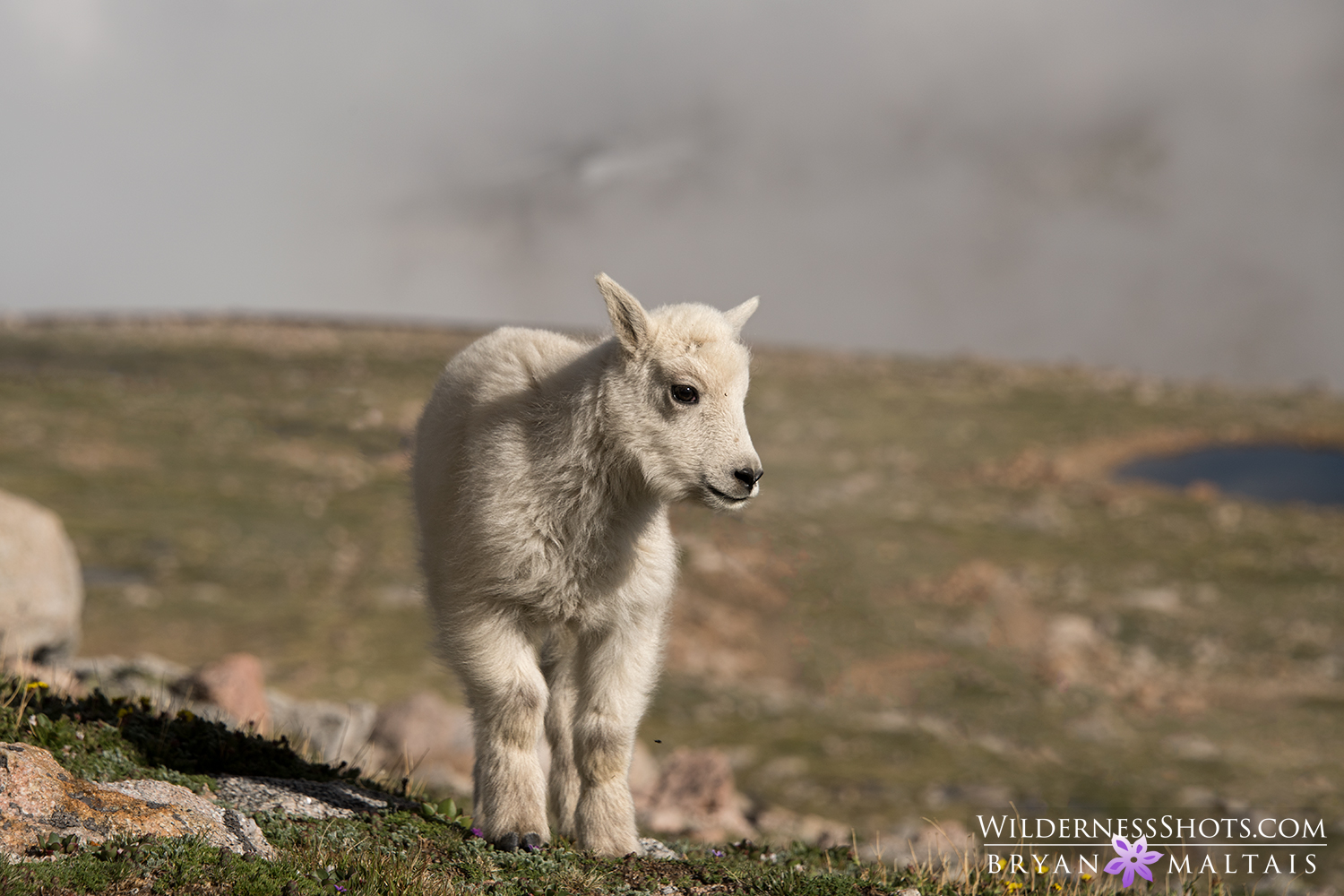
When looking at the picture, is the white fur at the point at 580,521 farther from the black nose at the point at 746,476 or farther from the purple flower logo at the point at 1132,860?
the purple flower logo at the point at 1132,860

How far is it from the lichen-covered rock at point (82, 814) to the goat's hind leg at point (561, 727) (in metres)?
2.22

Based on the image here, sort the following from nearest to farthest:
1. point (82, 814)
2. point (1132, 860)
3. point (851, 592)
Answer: point (82, 814) < point (1132, 860) < point (851, 592)

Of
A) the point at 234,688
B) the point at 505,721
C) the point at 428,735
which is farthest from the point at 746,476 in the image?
the point at 428,735

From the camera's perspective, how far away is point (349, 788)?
7.69 metres

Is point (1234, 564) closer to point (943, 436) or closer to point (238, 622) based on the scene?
point (943, 436)

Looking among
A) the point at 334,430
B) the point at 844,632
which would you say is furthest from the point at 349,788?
the point at 334,430

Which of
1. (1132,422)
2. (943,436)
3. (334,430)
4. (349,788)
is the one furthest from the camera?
(1132,422)

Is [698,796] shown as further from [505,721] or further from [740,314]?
[740,314]

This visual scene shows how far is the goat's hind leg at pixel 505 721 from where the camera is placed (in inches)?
267

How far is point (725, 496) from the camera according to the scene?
20.8 ft

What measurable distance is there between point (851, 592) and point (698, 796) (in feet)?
42.1

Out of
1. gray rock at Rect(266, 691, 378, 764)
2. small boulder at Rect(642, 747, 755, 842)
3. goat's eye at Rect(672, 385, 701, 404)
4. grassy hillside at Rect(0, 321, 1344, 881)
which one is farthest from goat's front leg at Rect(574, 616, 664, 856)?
gray rock at Rect(266, 691, 378, 764)

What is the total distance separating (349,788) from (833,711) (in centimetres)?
1393

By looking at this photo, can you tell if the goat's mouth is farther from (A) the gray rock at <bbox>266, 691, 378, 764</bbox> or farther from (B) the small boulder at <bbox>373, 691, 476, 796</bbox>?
(B) the small boulder at <bbox>373, 691, 476, 796</bbox>
